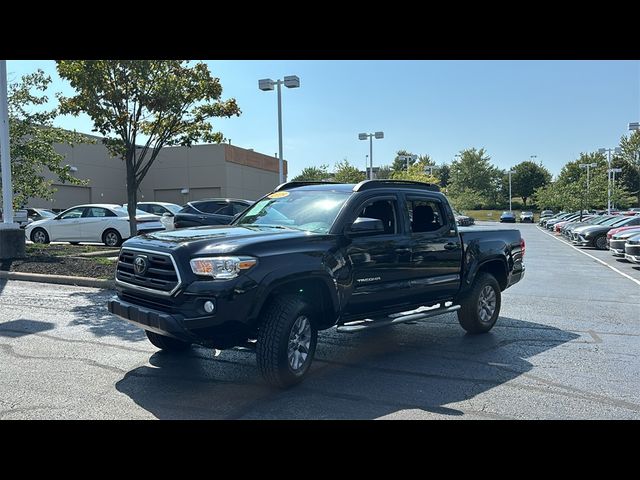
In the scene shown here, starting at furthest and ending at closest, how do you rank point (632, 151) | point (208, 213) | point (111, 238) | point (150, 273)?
point (632, 151), point (111, 238), point (208, 213), point (150, 273)

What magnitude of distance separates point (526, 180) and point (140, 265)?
95665 millimetres

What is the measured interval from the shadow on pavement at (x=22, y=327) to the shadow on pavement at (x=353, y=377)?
2.06 meters

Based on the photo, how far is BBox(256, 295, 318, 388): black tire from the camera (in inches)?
181

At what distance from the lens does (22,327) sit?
6.91 metres

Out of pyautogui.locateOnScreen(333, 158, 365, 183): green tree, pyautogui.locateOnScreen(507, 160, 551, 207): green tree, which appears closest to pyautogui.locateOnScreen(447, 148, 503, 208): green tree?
pyautogui.locateOnScreen(507, 160, 551, 207): green tree

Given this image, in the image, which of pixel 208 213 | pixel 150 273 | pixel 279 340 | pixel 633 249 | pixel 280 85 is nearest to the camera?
pixel 279 340

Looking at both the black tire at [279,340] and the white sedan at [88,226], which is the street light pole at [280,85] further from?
the black tire at [279,340]

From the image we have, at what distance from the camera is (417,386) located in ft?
16.4

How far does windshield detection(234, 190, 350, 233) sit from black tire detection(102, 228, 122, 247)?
12066mm

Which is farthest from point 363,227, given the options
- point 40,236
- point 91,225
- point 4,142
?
point 40,236

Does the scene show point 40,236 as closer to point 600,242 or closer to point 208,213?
point 208,213

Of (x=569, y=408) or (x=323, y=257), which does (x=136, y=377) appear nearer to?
(x=323, y=257)
